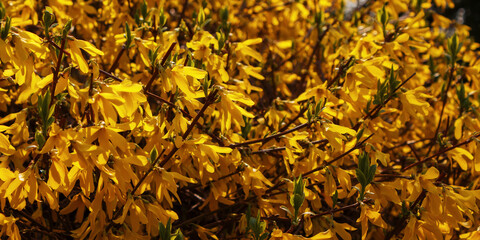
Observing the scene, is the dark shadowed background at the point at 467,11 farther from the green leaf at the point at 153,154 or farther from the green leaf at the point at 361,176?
the green leaf at the point at 153,154

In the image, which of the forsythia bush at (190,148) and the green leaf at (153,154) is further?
the green leaf at (153,154)

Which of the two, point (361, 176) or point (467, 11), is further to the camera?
point (467, 11)

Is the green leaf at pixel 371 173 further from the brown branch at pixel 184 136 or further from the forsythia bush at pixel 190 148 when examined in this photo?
the brown branch at pixel 184 136

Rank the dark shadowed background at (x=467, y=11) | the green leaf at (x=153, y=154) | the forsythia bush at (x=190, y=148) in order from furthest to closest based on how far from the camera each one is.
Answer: the dark shadowed background at (x=467, y=11) < the green leaf at (x=153, y=154) < the forsythia bush at (x=190, y=148)

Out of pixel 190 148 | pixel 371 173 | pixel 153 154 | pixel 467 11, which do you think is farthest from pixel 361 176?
pixel 467 11

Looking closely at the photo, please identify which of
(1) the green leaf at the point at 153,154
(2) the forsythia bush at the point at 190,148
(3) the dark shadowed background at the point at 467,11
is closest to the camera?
(2) the forsythia bush at the point at 190,148

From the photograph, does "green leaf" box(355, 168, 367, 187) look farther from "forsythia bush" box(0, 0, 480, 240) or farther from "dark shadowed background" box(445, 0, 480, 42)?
"dark shadowed background" box(445, 0, 480, 42)

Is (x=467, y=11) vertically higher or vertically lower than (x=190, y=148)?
lower

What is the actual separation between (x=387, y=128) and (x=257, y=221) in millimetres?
974

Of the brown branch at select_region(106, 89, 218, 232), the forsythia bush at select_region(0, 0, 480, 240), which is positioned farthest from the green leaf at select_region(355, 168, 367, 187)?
the brown branch at select_region(106, 89, 218, 232)

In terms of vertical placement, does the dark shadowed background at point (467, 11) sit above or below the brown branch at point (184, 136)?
below

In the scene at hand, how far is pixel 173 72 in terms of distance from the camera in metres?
1.55

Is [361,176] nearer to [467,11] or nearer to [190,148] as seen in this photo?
[190,148]

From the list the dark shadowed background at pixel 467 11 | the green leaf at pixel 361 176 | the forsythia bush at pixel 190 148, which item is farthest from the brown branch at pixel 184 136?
the dark shadowed background at pixel 467 11
